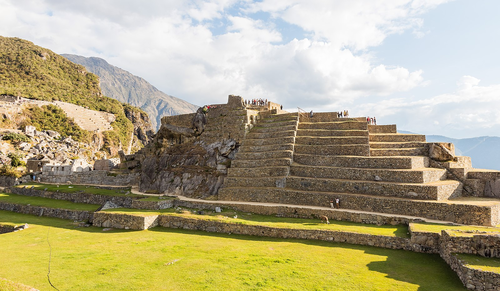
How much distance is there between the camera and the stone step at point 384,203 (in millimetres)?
16547

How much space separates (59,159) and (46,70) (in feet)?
162

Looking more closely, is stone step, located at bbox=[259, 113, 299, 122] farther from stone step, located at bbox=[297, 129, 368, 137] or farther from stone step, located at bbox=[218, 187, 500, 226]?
stone step, located at bbox=[218, 187, 500, 226]

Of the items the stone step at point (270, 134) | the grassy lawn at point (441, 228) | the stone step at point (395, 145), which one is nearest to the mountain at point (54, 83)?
the stone step at point (270, 134)

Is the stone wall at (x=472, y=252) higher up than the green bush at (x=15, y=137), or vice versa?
the green bush at (x=15, y=137)

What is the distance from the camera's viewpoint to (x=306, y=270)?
11492mm

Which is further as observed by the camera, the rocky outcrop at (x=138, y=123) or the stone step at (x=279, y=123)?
the rocky outcrop at (x=138, y=123)

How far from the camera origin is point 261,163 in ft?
87.9

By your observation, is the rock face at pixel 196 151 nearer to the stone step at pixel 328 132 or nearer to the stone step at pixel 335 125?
the stone step at pixel 328 132

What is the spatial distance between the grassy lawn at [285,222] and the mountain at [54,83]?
2137 inches

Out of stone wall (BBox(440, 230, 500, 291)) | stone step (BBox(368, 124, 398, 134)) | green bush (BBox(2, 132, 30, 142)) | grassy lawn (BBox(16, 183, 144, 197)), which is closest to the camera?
stone wall (BBox(440, 230, 500, 291))

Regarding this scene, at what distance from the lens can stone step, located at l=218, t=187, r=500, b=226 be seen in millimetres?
16547

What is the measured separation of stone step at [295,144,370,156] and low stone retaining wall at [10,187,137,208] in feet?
54.8

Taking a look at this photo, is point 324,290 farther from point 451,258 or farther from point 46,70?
point 46,70

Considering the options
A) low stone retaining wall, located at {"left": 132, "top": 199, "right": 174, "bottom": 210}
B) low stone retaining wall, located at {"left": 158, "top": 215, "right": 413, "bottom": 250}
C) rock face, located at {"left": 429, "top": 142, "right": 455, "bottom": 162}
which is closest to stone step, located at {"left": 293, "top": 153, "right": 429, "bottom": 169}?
rock face, located at {"left": 429, "top": 142, "right": 455, "bottom": 162}
